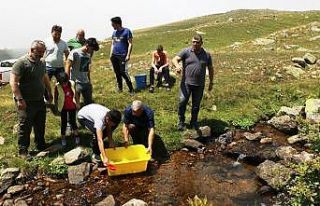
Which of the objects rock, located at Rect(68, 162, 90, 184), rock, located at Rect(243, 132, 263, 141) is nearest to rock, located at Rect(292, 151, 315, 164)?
rock, located at Rect(243, 132, 263, 141)

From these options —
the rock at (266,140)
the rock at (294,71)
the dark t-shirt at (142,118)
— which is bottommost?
the rock at (266,140)

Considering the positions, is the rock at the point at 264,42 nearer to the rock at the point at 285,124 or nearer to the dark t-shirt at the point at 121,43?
the rock at the point at 285,124

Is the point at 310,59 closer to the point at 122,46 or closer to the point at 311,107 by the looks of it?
the point at 311,107

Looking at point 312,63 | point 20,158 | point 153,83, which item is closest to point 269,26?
point 312,63

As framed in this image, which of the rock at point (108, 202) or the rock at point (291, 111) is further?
the rock at point (291, 111)

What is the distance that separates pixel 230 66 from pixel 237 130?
8.09 metres

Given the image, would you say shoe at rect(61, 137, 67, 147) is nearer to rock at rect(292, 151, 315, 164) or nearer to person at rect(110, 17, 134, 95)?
person at rect(110, 17, 134, 95)

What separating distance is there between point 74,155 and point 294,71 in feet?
41.9

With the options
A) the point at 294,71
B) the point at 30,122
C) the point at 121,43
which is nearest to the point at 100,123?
the point at 30,122

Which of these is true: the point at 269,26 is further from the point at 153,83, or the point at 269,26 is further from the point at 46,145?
the point at 46,145

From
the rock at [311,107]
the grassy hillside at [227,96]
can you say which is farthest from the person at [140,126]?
the rock at [311,107]

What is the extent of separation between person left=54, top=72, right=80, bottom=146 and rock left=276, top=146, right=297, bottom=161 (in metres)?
5.96

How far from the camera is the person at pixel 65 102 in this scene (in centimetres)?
1298

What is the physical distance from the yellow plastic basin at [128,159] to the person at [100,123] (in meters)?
0.27
